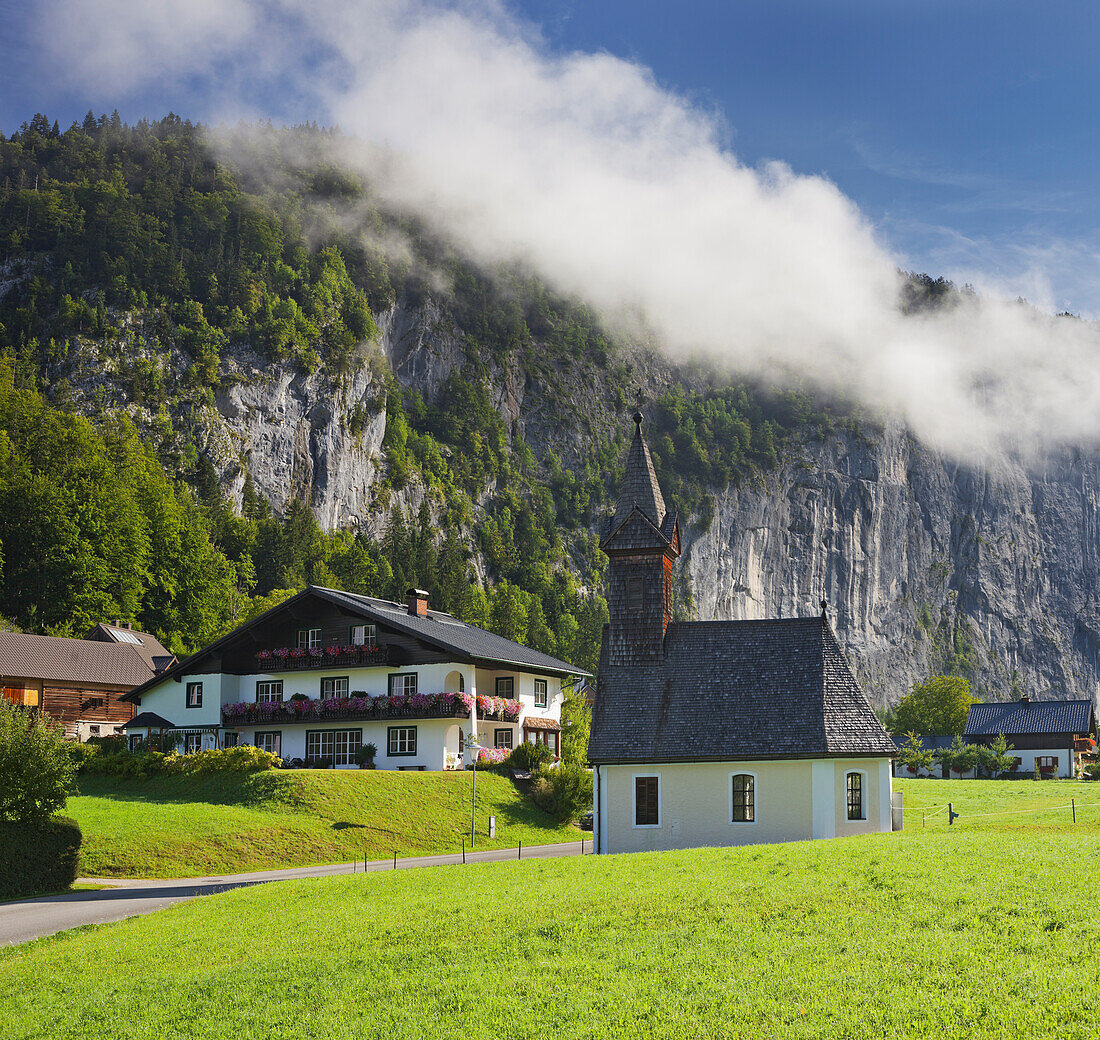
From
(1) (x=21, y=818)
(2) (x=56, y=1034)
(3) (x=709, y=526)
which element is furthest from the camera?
(3) (x=709, y=526)

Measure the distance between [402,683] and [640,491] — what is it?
18390 mm

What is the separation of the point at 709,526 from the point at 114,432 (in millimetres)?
95602

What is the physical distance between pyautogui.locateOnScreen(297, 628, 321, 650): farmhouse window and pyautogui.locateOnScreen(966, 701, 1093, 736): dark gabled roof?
76.1 m

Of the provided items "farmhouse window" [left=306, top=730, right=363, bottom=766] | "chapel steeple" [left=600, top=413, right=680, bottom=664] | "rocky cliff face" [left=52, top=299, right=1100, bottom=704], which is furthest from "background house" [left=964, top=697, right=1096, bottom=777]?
"chapel steeple" [left=600, top=413, right=680, bottom=664]

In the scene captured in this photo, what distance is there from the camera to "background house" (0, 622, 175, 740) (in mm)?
60156

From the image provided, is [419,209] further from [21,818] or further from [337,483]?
[21,818]

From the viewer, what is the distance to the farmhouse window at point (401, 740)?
49844mm

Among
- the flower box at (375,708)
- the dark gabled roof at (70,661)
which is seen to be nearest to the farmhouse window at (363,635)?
the flower box at (375,708)

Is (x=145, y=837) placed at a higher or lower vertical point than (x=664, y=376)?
lower

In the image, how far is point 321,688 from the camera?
53.3 m

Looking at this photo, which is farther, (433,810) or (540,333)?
(540,333)

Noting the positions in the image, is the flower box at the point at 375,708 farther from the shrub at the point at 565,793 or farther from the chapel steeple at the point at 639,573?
the chapel steeple at the point at 639,573

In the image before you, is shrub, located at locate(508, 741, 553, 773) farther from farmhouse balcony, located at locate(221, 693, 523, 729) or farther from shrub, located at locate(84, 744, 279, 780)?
shrub, located at locate(84, 744, 279, 780)

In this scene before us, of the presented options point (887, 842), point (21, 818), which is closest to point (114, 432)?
point (21, 818)
